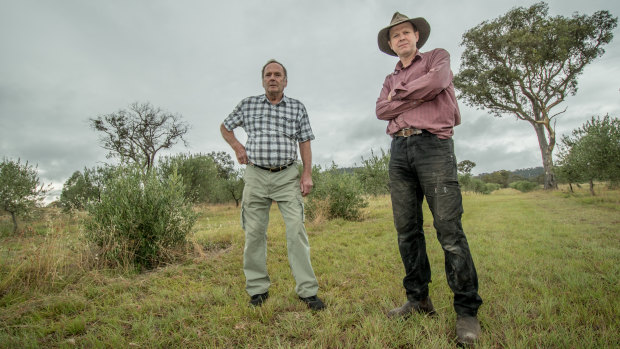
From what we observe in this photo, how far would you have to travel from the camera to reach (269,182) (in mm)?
2807

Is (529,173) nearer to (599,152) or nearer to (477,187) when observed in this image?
(477,187)

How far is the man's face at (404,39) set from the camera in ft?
7.56

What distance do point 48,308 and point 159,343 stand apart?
1572 mm

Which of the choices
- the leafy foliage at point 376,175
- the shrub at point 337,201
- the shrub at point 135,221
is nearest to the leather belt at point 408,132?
the shrub at point 135,221

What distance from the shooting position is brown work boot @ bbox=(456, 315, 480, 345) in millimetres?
1768

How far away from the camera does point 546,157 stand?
926 inches

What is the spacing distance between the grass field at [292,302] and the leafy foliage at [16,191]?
10.1 m

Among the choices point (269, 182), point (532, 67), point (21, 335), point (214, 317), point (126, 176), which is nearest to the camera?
point (21, 335)

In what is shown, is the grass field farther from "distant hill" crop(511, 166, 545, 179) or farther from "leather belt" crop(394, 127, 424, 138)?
"distant hill" crop(511, 166, 545, 179)

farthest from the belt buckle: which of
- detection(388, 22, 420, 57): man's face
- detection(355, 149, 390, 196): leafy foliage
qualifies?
detection(355, 149, 390, 196): leafy foliage

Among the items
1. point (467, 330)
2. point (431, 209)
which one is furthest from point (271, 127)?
point (467, 330)

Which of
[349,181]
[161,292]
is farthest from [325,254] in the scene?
[349,181]

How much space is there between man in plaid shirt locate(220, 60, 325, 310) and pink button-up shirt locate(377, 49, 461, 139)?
1080 millimetres

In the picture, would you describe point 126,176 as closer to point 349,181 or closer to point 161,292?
point 161,292
